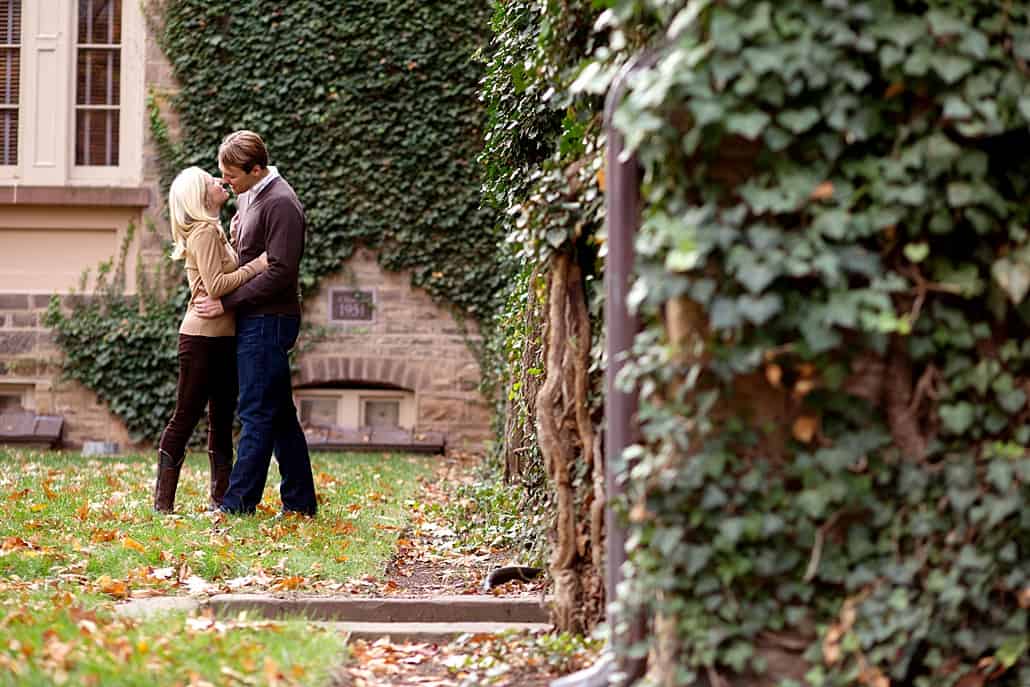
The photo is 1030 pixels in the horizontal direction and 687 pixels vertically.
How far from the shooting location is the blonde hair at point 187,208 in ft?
21.0

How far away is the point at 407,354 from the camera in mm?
12102

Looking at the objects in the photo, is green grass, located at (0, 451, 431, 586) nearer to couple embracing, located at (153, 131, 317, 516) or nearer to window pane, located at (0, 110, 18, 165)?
couple embracing, located at (153, 131, 317, 516)

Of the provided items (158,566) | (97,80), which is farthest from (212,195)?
(97,80)

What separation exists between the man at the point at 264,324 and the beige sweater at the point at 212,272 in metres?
0.06

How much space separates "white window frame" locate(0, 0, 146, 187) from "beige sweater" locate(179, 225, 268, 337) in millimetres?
6038

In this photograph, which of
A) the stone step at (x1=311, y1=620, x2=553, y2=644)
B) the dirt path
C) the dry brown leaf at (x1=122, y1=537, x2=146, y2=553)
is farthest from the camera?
the dry brown leaf at (x1=122, y1=537, x2=146, y2=553)

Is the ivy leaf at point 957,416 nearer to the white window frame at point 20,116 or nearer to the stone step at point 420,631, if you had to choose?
the stone step at point 420,631

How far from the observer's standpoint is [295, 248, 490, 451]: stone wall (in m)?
12.1

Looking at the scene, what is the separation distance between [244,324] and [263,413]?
466mm

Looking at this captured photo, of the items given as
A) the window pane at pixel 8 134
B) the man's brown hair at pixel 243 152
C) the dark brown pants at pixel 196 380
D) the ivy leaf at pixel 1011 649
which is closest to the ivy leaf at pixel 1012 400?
the ivy leaf at pixel 1011 649

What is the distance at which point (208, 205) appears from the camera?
6.45 m

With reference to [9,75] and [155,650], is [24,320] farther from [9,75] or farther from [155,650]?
[155,650]

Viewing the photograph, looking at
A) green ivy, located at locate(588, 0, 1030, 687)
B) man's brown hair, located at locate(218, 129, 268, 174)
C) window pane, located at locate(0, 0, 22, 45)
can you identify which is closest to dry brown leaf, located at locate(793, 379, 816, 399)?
green ivy, located at locate(588, 0, 1030, 687)

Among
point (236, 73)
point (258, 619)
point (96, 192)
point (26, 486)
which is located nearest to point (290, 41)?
point (236, 73)
